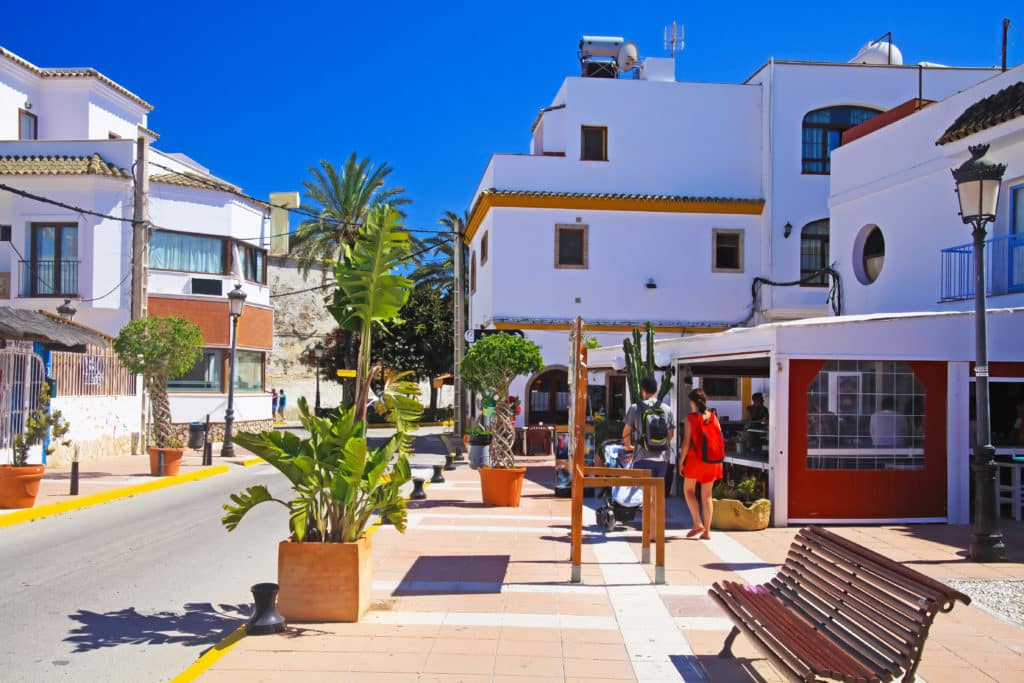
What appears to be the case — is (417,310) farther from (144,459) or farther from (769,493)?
(769,493)

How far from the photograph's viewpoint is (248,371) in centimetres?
3259

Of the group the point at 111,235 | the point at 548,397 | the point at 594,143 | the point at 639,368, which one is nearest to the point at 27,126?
the point at 111,235

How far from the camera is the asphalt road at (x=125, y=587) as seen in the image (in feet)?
21.5

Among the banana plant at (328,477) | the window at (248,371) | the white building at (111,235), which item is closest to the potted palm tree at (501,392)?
the banana plant at (328,477)

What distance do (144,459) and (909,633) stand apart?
2137 centimetres

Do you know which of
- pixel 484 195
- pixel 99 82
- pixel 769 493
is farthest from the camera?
pixel 99 82

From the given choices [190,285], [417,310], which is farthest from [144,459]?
[417,310]

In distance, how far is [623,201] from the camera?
91.4 ft

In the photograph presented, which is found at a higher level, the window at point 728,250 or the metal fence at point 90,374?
the window at point 728,250

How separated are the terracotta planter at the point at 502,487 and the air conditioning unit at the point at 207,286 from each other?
1903cm

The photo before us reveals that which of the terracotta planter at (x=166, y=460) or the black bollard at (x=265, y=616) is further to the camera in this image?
the terracotta planter at (x=166, y=460)

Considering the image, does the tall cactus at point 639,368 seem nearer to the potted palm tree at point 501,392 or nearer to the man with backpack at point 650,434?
the potted palm tree at point 501,392

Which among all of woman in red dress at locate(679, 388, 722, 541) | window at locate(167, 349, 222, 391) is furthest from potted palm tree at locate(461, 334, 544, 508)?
window at locate(167, 349, 222, 391)

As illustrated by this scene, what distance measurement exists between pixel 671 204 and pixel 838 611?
77.5 feet
